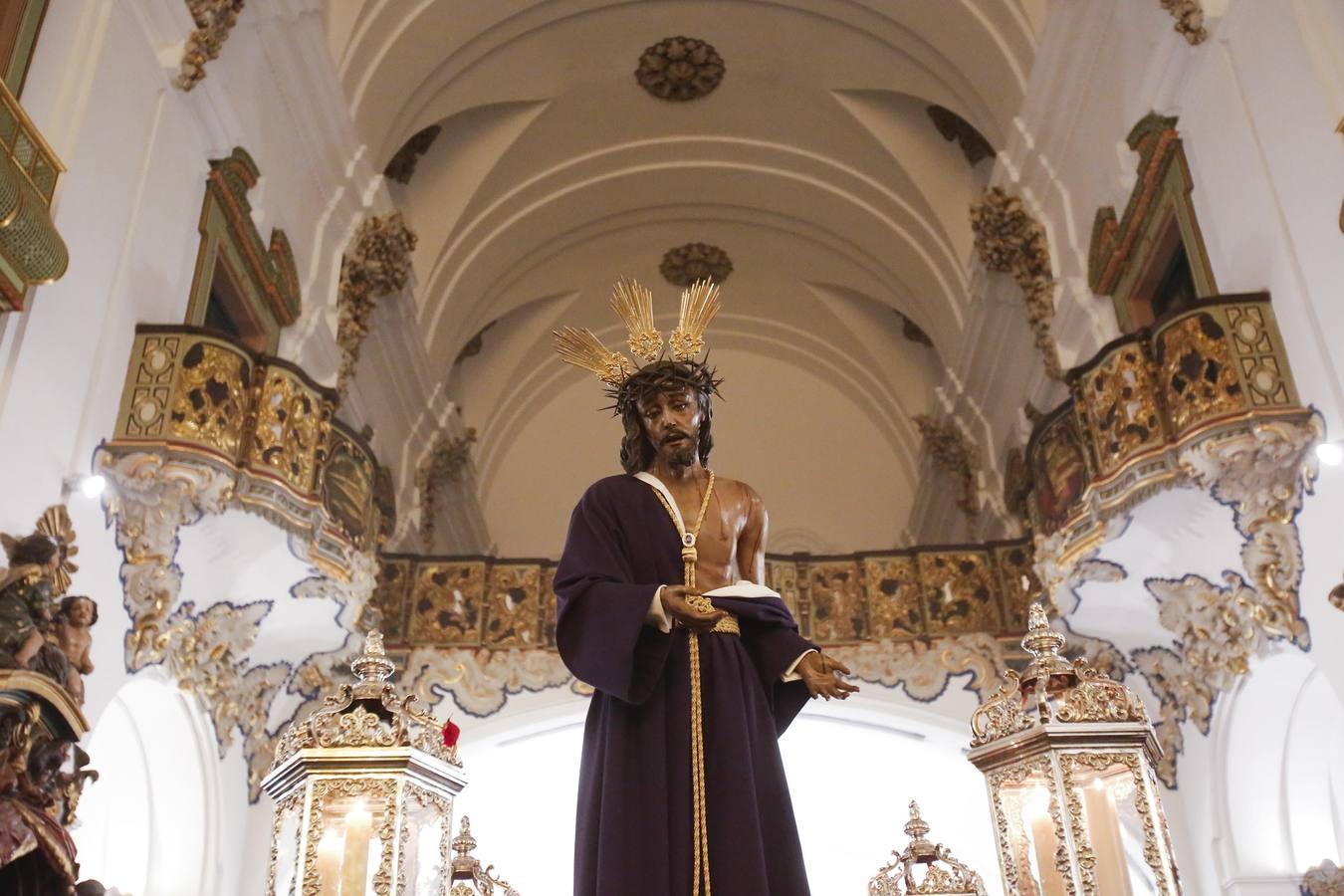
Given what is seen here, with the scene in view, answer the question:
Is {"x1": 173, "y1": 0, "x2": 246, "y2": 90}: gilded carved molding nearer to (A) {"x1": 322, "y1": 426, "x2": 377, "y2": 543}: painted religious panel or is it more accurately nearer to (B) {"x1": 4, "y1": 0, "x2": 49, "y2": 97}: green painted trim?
(B) {"x1": 4, "y1": 0, "x2": 49, "y2": 97}: green painted trim

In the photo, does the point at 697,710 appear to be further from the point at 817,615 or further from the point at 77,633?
the point at 817,615

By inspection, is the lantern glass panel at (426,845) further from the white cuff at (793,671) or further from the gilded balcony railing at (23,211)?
the gilded balcony railing at (23,211)

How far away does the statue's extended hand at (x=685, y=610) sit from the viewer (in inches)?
129

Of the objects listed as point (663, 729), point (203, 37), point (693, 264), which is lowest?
point (663, 729)

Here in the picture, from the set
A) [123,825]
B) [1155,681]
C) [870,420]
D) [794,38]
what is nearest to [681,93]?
[794,38]

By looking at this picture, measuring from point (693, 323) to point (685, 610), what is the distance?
1027mm

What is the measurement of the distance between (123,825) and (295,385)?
358 cm

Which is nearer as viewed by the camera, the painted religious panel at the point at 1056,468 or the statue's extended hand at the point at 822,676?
the statue's extended hand at the point at 822,676

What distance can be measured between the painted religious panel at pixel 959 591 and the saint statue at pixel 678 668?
8673mm

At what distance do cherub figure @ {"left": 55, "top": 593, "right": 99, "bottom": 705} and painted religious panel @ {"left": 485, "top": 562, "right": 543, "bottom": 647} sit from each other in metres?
5.35

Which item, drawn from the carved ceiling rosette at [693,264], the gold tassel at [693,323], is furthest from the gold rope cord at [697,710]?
the carved ceiling rosette at [693,264]

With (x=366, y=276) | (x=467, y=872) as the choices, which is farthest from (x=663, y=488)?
(x=366, y=276)

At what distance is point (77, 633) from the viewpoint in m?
6.95

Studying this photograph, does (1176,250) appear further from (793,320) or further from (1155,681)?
(793,320)
